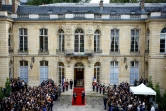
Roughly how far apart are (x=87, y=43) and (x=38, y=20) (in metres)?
6.27

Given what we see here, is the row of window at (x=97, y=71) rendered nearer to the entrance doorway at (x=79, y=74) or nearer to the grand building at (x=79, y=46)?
the grand building at (x=79, y=46)

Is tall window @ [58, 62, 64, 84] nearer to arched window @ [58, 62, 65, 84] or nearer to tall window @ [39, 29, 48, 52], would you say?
arched window @ [58, 62, 65, 84]

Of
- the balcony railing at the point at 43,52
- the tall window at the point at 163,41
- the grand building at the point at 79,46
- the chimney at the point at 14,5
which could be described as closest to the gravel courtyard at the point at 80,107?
the grand building at the point at 79,46

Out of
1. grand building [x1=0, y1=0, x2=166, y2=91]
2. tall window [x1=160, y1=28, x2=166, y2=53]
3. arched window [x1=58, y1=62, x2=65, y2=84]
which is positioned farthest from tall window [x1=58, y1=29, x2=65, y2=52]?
tall window [x1=160, y1=28, x2=166, y2=53]

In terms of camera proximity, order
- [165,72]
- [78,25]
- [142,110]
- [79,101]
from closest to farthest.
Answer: [142,110]
[79,101]
[165,72]
[78,25]

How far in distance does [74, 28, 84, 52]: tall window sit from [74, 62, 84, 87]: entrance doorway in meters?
1.71

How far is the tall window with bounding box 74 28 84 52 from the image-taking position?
36.5 meters

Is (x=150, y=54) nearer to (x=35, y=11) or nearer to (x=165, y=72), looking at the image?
(x=165, y=72)

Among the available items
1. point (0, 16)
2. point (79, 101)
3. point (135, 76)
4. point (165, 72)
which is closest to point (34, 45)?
point (0, 16)

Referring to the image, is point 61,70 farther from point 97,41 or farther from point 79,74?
point 97,41

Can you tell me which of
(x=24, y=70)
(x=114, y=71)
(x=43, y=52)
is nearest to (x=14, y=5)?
(x=43, y=52)

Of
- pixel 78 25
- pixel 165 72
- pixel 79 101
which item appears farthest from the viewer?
pixel 78 25

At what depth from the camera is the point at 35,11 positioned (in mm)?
38375

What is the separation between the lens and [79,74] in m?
37.6
